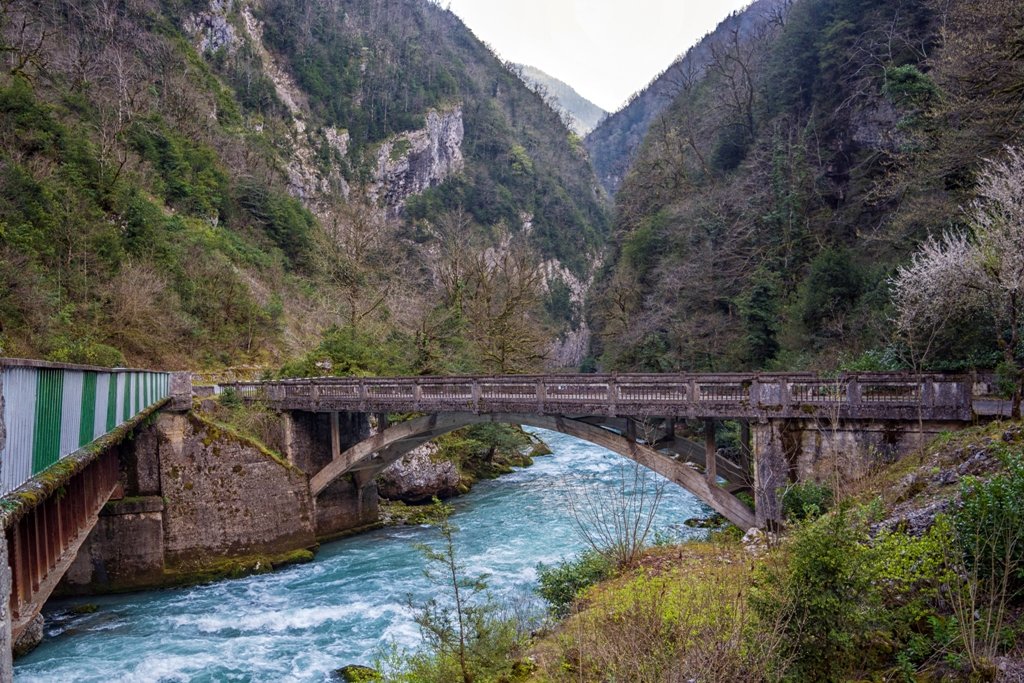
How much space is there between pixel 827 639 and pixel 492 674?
3.63 metres

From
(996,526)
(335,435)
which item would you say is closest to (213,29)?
(335,435)

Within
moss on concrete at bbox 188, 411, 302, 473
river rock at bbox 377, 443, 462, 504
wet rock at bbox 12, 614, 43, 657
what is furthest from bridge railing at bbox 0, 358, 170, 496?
river rock at bbox 377, 443, 462, 504

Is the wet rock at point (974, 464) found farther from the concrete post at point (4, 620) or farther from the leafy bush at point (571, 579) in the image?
the concrete post at point (4, 620)

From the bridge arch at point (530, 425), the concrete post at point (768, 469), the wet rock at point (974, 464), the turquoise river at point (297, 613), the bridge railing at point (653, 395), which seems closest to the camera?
the wet rock at point (974, 464)

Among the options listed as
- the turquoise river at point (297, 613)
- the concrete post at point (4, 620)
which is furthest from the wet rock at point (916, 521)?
the concrete post at point (4, 620)

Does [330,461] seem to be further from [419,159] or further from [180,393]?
[419,159]

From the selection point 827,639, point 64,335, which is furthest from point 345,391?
point 827,639

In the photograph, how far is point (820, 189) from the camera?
29266 mm

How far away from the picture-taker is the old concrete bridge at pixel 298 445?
665 centimetres

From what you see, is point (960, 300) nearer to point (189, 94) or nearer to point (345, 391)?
point (345, 391)

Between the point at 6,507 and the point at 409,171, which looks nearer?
the point at 6,507

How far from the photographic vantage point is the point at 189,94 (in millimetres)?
46219

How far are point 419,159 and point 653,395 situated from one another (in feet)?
233

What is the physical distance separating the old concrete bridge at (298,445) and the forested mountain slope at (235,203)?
5.04 m
